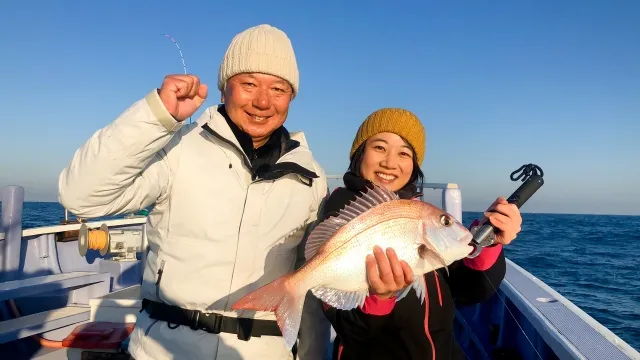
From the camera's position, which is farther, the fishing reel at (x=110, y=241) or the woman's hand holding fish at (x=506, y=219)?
the fishing reel at (x=110, y=241)

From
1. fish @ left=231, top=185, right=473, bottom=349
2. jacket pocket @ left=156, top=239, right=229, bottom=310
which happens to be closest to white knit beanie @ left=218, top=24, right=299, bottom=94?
fish @ left=231, top=185, right=473, bottom=349

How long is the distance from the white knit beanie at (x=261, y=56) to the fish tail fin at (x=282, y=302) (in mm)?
1355

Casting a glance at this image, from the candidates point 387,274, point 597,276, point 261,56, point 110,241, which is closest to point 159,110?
point 261,56

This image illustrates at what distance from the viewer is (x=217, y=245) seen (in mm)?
2623

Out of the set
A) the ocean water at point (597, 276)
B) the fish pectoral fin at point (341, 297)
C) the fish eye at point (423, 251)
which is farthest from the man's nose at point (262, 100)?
the ocean water at point (597, 276)

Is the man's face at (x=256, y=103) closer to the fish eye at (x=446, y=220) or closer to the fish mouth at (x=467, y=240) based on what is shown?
the fish eye at (x=446, y=220)

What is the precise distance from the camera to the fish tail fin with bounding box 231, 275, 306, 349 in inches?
93.0

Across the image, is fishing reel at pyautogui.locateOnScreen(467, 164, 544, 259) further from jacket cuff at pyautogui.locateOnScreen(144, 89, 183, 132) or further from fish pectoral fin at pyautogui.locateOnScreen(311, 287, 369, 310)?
jacket cuff at pyautogui.locateOnScreen(144, 89, 183, 132)

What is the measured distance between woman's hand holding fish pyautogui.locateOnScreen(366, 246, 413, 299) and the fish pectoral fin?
3.6 inches

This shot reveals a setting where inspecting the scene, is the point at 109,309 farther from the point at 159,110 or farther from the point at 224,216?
the point at 159,110

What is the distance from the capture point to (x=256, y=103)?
281cm

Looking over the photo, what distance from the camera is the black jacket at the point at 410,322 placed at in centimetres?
262

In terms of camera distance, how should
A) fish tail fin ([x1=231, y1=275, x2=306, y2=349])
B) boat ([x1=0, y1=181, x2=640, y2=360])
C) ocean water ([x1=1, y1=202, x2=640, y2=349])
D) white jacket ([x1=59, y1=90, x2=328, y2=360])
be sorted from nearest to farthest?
fish tail fin ([x1=231, y1=275, x2=306, y2=349]) → white jacket ([x1=59, y1=90, x2=328, y2=360]) → boat ([x1=0, y1=181, x2=640, y2=360]) → ocean water ([x1=1, y1=202, x2=640, y2=349])

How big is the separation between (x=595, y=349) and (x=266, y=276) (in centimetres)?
212
